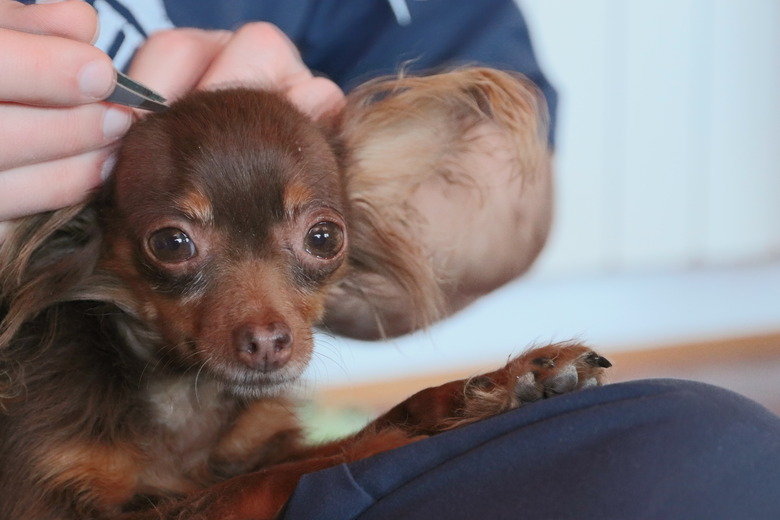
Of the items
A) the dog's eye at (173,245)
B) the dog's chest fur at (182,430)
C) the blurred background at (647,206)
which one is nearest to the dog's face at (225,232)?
the dog's eye at (173,245)

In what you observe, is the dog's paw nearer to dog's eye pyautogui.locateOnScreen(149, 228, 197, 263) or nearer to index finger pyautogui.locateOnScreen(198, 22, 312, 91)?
dog's eye pyautogui.locateOnScreen(149, 228, 197, 263)

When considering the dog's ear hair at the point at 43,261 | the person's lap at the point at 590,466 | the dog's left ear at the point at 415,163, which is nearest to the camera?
the person's lap at the point at 590,466

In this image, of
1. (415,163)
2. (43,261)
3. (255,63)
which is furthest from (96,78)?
(415,163)

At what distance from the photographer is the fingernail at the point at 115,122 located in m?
1.15

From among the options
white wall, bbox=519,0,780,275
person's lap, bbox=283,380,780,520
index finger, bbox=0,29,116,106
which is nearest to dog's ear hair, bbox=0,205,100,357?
index finger, bbox=0,29,116,106

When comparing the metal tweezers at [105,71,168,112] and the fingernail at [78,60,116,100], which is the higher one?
the fingernail at [78,60,116,100]

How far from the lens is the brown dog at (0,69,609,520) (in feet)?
3.66

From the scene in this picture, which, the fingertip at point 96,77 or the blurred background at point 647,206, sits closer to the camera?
the fingertip at point 96,77

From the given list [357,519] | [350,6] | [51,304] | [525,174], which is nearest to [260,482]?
[357,519]

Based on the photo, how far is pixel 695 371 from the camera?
10.2 ft

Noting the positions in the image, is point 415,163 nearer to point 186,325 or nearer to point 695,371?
point 186,325

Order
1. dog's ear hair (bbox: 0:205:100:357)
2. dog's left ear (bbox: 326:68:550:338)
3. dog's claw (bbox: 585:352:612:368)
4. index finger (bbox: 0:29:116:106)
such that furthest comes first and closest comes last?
dog's left ear (bbox: 326:68:550:338), dog's ear hair (bbox: 0:205:100:357), dog's claw (bbox: 585:352:612:368), index finger (bbox: 0:29:116:106)

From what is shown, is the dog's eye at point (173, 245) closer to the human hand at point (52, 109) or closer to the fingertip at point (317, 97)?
the human hand at point (52, 109)

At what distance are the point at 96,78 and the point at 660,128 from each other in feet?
7.40
